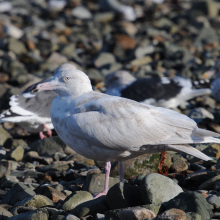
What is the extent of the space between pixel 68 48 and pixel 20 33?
325 cm

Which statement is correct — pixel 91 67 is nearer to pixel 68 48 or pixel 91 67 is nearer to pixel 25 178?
pixel 68 48

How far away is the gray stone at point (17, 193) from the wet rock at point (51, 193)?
123 millimetres

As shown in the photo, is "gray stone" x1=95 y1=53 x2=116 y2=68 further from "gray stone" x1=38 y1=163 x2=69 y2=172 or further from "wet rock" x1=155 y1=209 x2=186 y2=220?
"wet rock" x1=155 y1=209 x2=186 y2=220

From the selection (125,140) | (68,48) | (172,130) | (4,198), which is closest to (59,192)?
(4,198)

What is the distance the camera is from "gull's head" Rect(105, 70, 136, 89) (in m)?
10.3

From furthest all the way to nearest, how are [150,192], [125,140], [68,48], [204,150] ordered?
[68,48] < [204,150] < [125,140] < [150,192]

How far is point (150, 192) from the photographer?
13.1ft

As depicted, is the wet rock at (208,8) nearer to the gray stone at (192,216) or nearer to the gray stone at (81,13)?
the gray stone at (81,13)

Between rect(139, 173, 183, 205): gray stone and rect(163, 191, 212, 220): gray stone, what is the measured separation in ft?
0.46

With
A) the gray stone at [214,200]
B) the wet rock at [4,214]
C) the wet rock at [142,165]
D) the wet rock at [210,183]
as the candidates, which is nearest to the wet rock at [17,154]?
the wet rock at [142,165]

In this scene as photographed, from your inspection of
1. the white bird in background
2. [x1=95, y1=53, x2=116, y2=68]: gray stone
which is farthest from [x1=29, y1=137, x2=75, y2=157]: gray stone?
[x1=95, y1=53, x2=116, y2=68]: gray stone

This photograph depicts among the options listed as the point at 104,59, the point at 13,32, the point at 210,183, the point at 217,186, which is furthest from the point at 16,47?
the point at 217,186

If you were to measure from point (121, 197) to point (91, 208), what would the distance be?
0.33 metres

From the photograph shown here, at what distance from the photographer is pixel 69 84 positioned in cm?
508
